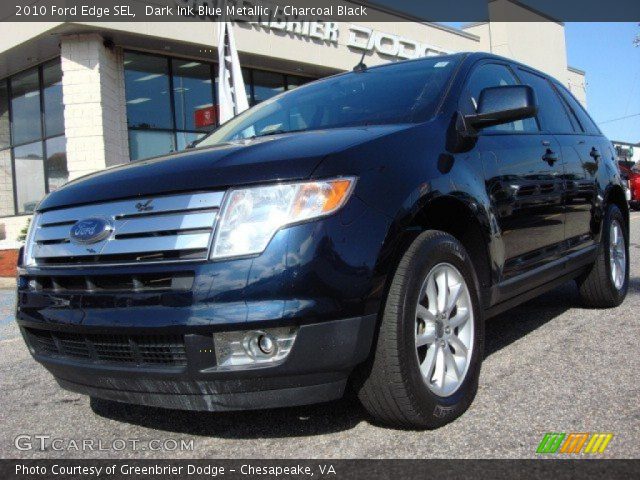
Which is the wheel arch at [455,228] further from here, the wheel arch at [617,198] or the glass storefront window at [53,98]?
the glass storefront window at [53,98]

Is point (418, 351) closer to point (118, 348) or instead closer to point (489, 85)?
point (118, 348)

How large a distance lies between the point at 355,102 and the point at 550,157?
1.26m

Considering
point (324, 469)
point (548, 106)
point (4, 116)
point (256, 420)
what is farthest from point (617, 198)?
point (4, 116)

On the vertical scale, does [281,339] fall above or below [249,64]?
below

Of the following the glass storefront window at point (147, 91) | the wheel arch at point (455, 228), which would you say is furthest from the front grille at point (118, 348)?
the glass storefront window at point (147, 91)

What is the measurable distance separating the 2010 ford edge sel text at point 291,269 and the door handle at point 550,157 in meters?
0.70

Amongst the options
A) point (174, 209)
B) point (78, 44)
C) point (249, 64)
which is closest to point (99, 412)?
point (174, 209)

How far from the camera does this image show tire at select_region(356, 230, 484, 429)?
228cm

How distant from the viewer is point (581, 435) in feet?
7.72

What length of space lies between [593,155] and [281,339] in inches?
128

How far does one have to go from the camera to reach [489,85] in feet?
11.5

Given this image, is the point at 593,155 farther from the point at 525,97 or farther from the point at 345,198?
the point at 345,198

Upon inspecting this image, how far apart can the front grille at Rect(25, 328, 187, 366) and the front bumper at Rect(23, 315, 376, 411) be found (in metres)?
0.03

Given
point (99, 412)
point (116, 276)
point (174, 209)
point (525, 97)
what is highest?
point (525, 97)
